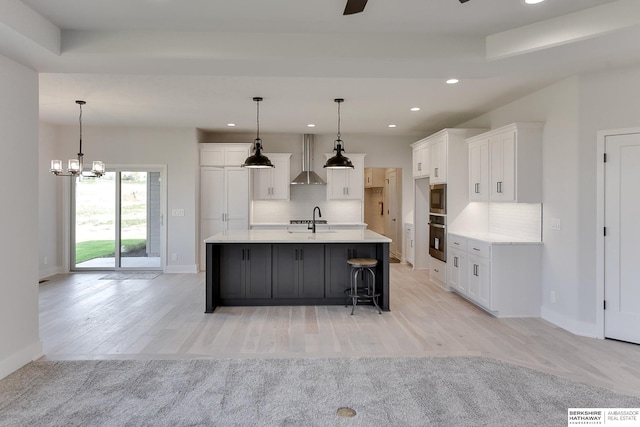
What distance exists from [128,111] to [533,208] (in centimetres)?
605

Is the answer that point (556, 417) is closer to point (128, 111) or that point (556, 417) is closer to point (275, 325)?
point (275, 325)

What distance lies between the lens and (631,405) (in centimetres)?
258

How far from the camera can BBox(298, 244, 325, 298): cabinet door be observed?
506cm

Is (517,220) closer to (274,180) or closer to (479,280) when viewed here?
(479,280)

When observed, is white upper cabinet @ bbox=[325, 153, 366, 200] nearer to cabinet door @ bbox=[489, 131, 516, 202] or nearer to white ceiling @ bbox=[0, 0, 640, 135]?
cabinet door @ bbox=[489, 131, 516, 202]

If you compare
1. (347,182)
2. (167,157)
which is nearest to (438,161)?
(347,182)

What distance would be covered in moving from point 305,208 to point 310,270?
126 inches

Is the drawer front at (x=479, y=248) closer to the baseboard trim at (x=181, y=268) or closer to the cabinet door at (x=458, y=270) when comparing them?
the cabinet door at (x=458, y=270)

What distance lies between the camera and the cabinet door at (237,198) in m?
7.41

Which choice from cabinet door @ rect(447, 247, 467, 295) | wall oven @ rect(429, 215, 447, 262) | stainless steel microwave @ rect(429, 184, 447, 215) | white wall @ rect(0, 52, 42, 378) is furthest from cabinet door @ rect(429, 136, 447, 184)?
white wall @ rect(0, 52, 42, 378)

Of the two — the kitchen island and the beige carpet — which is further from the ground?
the kitchen island

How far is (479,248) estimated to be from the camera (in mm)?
4914

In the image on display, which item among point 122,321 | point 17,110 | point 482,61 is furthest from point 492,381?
point 17,110

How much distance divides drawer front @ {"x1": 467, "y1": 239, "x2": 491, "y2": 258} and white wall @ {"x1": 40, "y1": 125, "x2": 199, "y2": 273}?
4971 millimetres
